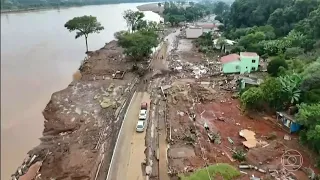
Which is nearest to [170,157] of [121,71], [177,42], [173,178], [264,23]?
[173,178]

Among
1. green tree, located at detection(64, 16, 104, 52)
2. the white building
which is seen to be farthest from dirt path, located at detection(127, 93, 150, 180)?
the white building

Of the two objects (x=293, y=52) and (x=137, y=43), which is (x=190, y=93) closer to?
(x=137, y=43)

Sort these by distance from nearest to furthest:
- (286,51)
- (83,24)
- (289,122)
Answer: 1. (289,122)
2. (286,51)
3. (83,24)

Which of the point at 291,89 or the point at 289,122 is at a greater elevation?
the point at 291,89

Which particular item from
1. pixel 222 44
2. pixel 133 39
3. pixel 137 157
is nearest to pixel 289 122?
pixel 137 157

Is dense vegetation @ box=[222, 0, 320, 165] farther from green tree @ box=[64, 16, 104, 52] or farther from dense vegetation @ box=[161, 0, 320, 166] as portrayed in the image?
green tree @ box=[64, 16, 104, 52]

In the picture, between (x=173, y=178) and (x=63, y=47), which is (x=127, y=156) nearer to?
(x=173, y=178)

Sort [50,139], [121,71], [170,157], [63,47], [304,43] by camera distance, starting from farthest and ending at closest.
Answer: [63,47] → [304,43] → [121,71] → [50,139] → [170,157]

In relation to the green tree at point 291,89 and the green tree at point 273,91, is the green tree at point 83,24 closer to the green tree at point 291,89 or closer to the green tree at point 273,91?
the green tree at point 273,91
